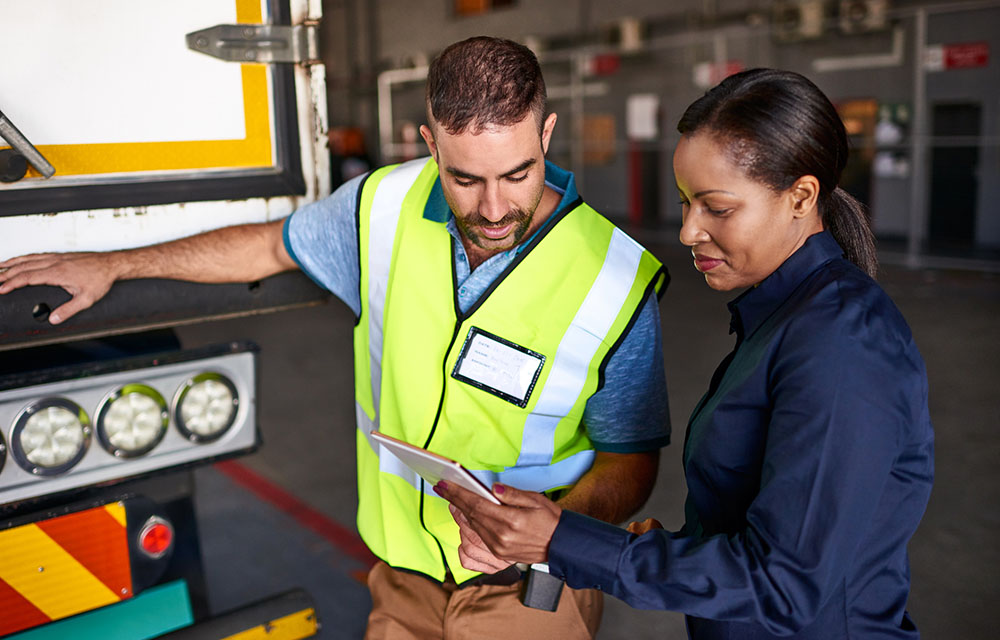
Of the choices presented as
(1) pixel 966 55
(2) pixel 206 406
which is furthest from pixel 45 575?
(1) pixel 966 55

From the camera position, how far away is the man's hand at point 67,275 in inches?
59.9

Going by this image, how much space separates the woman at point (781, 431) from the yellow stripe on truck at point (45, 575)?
811 millimetres

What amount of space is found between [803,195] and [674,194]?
1191cm

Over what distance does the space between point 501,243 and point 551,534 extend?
0.64 metres

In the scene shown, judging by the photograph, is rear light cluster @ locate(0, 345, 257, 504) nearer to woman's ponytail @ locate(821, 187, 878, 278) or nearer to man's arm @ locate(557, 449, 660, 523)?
man's arm @ locate(557, 449, 660, 523)

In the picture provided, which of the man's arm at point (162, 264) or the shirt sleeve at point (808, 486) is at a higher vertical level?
the man's arm at point (162, 264)

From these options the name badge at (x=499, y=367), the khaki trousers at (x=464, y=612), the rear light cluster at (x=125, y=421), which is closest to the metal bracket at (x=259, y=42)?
the rear light cluster at (x=125, y=421)

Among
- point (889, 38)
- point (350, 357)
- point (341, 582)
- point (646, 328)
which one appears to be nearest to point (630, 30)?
point (889, 38)

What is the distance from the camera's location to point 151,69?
5.34ft

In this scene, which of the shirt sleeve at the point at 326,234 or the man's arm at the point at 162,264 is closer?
the man's arm at the point at 162,264

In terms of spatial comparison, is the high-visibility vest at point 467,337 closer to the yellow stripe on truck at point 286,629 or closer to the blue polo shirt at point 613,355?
the blue polo shirt at point 613,355

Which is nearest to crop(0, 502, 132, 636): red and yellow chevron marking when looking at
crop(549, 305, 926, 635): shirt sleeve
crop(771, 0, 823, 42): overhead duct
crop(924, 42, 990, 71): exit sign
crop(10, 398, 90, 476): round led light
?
crop(10, 398, 90, 476): round led light

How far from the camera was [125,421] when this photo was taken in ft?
5.56

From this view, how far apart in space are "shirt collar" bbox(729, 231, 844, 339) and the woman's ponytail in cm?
9
